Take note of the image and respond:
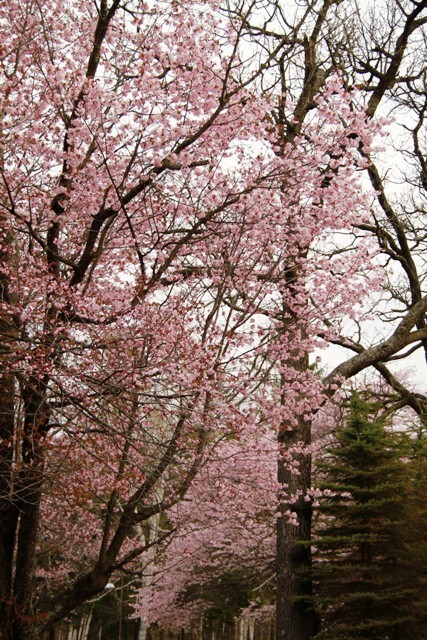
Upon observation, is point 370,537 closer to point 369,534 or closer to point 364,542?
point 369,534

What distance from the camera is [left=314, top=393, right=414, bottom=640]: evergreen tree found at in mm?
8227

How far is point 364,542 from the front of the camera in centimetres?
884

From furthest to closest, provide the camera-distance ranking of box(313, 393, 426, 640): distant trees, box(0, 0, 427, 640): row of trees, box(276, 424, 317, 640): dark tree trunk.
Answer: box(276, 424, 317, 640): dark tree trunk < box(313, 393, 426, 640): distant trees < box(0, 0, 427, 640): row of trees

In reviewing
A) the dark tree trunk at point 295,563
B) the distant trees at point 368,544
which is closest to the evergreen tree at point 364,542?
the distant trees at point 368,544

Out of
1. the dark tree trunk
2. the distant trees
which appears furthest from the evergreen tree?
the dark tree trunk

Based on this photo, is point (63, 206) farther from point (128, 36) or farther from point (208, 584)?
point (208, 584)

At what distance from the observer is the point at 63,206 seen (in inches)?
220

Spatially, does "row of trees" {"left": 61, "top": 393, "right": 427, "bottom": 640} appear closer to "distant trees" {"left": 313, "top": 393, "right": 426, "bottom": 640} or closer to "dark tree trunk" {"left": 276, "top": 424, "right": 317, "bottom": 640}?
"distant trees" {"left": 313, "top": 393, "right": 426, "bottom": 640}

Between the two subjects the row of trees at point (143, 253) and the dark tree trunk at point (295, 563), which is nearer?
the row of trees at point (143, 253)

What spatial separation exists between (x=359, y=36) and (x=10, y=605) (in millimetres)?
10144

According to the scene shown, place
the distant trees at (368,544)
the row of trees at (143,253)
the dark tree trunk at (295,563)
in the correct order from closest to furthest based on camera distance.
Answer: the row of trees at (143,253) → the distant trees at (368,544) → the dark tree trunk at (295,563)

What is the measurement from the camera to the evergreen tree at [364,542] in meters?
8.23

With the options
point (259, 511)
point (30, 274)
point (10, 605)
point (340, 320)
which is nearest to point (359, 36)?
point (340, 320)

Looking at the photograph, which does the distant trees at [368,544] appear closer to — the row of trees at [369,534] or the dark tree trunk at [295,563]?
the row of trees at [369,534]
